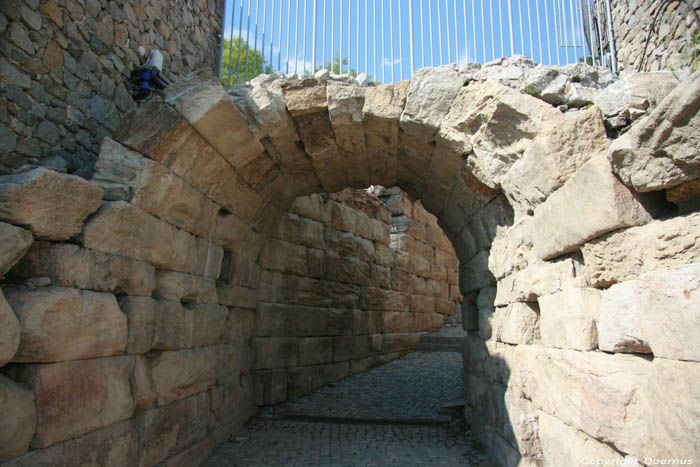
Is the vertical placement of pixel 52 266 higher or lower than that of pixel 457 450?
higher

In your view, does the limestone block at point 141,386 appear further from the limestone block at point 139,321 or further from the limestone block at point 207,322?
the limestone block at point 207,322

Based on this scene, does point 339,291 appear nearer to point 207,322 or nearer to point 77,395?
point 207,322

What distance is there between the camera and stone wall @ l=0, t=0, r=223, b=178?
3.39 m

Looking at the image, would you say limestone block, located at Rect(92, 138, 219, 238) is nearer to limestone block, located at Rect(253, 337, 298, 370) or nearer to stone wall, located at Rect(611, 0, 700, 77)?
limestone block, located at Rect(253, 337, 298, 370)

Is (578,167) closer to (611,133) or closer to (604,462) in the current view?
(611,133)

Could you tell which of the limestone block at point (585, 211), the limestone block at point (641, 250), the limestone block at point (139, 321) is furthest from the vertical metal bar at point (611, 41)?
the limestone block at point (139, 321)

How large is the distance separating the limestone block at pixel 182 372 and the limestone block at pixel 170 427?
8cm

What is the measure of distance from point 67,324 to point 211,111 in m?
1.86

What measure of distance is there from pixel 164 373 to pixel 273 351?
8.01 ft

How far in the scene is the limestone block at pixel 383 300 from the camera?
26.4ft

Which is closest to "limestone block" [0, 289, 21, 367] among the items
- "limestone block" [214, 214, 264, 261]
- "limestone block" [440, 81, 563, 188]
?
"limestone block" [214, 214, 264, 261]

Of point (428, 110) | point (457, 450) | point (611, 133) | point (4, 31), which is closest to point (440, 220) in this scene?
point (428, 110)

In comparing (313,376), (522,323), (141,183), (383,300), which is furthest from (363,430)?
(383,300)

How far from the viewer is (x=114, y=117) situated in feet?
14.4
